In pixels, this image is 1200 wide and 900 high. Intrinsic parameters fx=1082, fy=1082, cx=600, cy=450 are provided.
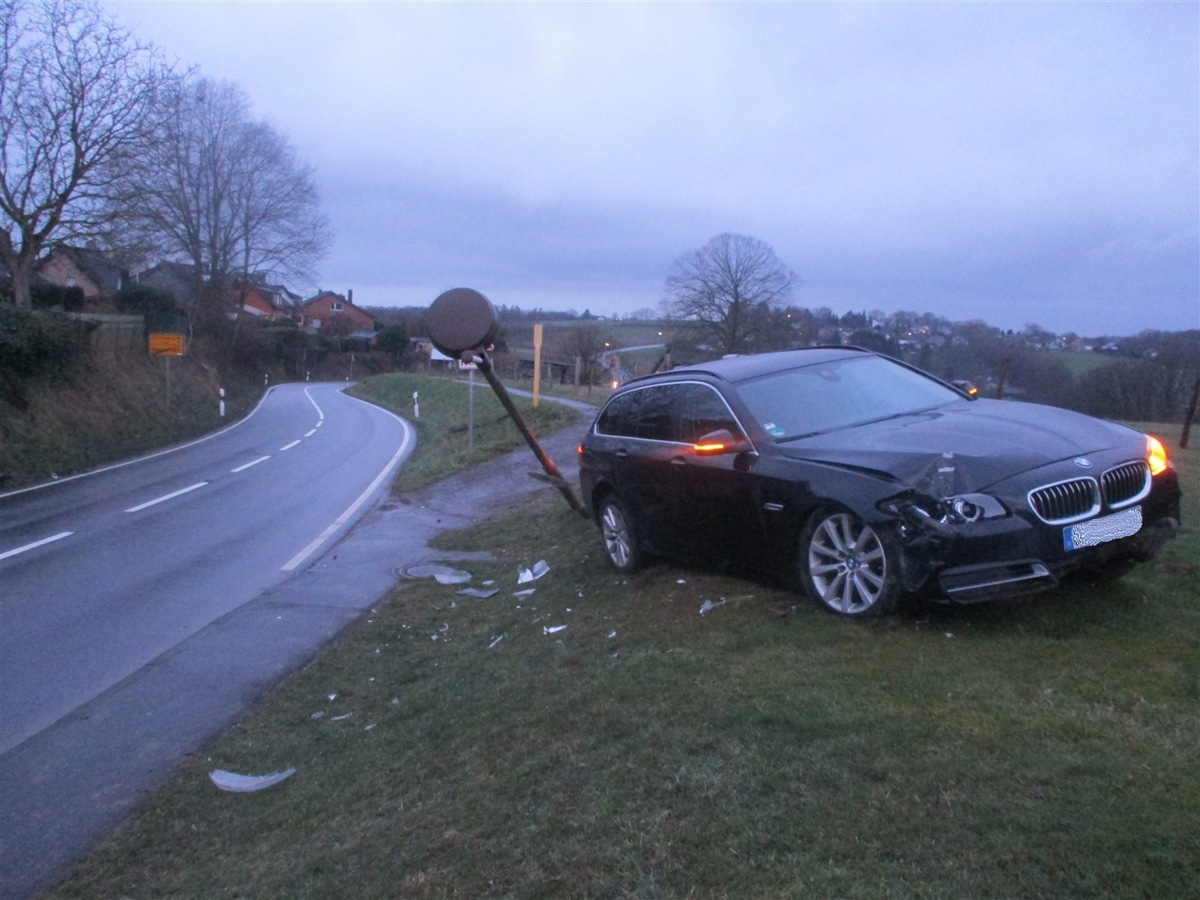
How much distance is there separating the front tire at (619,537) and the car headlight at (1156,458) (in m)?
3.59

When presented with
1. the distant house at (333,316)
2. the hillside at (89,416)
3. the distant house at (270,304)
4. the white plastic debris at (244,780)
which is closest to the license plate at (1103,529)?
the white plastic debris at (244,780)

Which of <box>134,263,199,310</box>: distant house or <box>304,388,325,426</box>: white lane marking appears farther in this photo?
<box>134,263,199,310</box>: distant house

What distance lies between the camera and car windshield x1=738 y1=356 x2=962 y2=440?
687 centimetres

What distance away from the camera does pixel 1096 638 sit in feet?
17.3

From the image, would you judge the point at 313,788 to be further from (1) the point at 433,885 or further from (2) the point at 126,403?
(2) the point at 126,403

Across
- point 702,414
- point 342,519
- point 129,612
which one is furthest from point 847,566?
point 342,519

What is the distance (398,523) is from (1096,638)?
11114mm

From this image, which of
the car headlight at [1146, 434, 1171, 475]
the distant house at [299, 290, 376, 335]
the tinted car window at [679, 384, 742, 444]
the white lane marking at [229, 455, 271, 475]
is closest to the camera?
the car headlight at [1146, 434, 1171, 475]

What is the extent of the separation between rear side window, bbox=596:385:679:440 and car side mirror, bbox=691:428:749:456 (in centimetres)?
75

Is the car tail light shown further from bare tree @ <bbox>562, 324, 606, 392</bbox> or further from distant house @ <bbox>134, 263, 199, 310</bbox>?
distant house @ <bbox>134, 263, 199, 310</bbox>

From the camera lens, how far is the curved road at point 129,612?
241 inches

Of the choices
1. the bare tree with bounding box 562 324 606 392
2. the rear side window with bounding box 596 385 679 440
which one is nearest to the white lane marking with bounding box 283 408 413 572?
the rear side window with bounding box 596 385 679 440

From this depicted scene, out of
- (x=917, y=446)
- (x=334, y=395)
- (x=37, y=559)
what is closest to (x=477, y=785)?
(x=917, y=446)

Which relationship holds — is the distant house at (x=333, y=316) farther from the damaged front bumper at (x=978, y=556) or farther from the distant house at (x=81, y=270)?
the damaged front bumper at (x=978, y=556)
